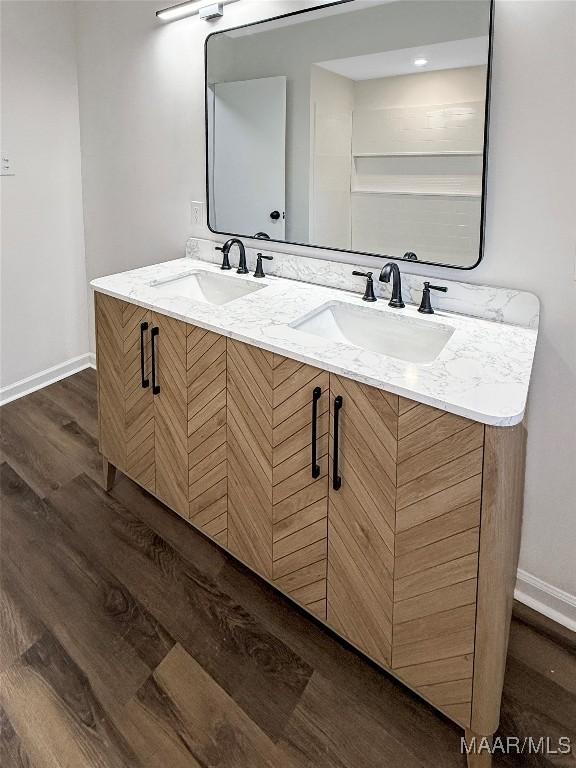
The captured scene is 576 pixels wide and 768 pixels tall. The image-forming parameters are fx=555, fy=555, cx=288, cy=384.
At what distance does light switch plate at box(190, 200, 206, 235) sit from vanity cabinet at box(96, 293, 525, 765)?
76 centimetres

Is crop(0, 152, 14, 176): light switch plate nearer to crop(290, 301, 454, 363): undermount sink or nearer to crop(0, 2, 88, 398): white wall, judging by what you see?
crop(0, 2, 88, 398): white wall

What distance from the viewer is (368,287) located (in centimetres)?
190

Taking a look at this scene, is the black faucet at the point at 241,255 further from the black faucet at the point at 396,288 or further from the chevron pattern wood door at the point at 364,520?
the chevron pattern wood door at the point at 364,520

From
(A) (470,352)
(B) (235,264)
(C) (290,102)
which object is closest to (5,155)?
(B) (235,264)

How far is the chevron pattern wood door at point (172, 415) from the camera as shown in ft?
6.00

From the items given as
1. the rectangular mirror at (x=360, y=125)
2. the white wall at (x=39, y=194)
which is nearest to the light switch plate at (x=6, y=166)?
the white wall at (x=39, y=194)

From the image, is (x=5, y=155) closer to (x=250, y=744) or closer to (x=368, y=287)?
(x=368, y=287)

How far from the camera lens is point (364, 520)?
1.39m

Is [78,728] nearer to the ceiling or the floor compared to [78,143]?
nearer to the floor

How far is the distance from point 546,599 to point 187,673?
1139 mm

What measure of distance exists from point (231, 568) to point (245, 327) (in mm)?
883

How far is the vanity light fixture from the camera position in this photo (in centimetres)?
219

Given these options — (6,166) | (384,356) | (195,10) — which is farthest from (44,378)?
(384,356)

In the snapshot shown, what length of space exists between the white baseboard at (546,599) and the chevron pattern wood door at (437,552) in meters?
0.64
